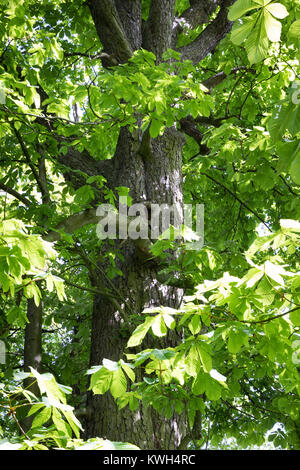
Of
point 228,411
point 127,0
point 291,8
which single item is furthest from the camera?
point 127,0

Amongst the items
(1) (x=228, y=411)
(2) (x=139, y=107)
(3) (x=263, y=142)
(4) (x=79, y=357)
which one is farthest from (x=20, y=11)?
(1) (x=228, y=411)

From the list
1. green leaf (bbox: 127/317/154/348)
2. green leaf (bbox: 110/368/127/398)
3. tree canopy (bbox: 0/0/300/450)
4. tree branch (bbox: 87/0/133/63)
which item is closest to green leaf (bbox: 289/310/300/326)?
tree canopy (bbox: 0/0/300/450)

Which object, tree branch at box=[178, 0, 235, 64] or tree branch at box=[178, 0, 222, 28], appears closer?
tree branch at box=[178, 0, 235, 64]

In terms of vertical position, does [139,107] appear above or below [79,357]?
above

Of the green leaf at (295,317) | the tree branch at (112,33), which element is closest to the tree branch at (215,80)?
the tree branch at (112,33)

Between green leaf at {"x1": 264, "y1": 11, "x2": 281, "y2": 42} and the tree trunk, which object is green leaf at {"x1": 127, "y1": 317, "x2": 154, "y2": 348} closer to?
green leaf at {"x1": 264, "y1": 11, "x2": 281, "y2": 42}

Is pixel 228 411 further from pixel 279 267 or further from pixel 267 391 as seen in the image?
pixel 279 267

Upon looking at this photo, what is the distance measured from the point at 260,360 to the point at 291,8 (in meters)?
2.99

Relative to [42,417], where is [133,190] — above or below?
above

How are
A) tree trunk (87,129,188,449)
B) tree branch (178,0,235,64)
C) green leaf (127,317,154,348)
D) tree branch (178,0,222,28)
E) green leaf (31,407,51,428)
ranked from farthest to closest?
tree branch (178,0,222,28), tree branch (178,0,235,64), tree trunk (87,129,188,449), green leaf (127,317,154,348), green leaf (31,407,51,428)

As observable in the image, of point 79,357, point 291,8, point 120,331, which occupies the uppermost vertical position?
point 291,8

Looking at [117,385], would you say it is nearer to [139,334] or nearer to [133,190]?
[139,334]

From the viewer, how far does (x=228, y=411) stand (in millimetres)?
4414

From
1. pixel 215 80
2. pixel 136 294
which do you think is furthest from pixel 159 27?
pixel 136 294
